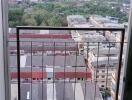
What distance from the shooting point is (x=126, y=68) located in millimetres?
2529

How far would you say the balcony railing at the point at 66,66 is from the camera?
261 cm

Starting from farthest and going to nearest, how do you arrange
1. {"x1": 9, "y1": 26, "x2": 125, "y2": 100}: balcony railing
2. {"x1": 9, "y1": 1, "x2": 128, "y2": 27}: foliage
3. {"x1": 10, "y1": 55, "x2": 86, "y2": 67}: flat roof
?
{"x1": 10, "y1": 55, "x2": 86, "y2": 67}: flat roof
{"x1": 9, "y1": 26, "x2": 125, "y2": 100}: balcony railing
{"x1": 9, "y1": 1, "x2": 128, "y2": 27}: foliage

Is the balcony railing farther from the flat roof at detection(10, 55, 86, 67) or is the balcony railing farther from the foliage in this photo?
the foliage

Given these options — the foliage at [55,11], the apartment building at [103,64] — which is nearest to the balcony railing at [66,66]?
the apartment building at [103,64]

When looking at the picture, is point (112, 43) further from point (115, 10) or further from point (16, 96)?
point (16, 96)

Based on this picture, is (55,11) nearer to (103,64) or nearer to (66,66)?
(66,66)

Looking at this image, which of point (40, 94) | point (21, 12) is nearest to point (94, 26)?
point (21, 12)

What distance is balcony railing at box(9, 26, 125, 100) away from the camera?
2609 millimetres

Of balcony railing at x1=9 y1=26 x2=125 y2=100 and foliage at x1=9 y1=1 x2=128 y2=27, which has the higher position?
foliage at x1=9 y1=1 x2=128 y2=27

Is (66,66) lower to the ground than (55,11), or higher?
lower

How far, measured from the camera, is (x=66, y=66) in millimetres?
2801

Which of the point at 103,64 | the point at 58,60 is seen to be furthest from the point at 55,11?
the point at 103,64

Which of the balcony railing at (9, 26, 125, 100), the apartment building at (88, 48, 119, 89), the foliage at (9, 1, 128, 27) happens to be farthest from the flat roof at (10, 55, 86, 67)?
the foliage at (9, 1, 128, 27)

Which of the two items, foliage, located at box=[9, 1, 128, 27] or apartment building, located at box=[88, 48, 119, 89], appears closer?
foliage, located at box=[9, 1, 128, 27]
